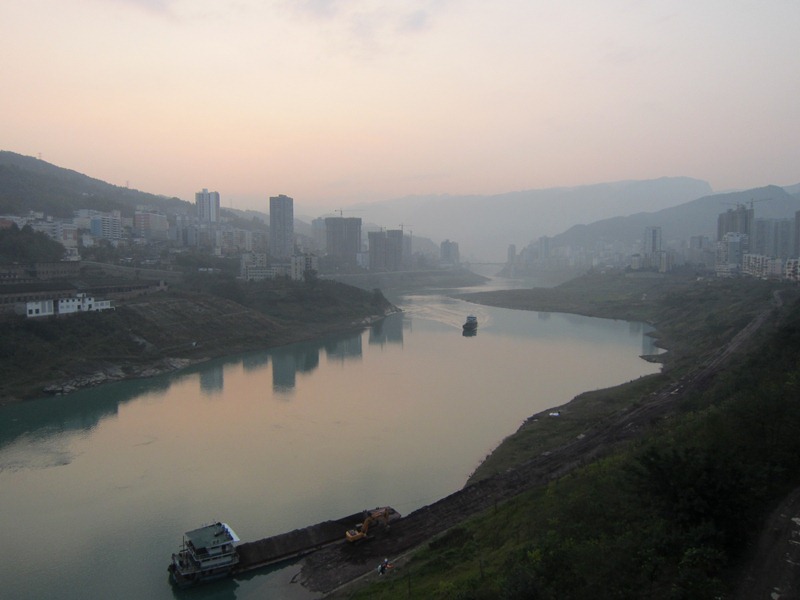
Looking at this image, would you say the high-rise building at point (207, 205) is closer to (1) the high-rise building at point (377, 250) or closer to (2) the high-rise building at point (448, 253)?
(1) the high-rise building at point (377, 250)

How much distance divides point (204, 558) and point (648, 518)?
3682 millimetres

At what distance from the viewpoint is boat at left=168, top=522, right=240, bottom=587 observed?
17.6ft

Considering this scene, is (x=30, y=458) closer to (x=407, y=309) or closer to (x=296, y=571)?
(x=296, y=571)

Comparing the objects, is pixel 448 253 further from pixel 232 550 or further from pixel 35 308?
pixel 232 550

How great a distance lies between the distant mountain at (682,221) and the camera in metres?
76.9

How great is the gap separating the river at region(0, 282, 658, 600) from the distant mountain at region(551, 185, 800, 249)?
229ft

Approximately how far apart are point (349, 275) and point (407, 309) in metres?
12.5

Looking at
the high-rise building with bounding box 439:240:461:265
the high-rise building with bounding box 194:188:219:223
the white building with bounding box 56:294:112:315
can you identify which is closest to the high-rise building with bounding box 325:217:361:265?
the high-rise building with bounding box 194:188:219:223

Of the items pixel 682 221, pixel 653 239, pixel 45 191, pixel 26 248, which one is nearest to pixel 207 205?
pixel 45 191

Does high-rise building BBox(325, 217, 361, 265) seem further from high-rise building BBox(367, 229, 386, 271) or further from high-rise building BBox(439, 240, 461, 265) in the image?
high-rise building BBox(439, 240, 461, 265)

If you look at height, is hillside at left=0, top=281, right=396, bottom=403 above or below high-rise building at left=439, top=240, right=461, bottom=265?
below

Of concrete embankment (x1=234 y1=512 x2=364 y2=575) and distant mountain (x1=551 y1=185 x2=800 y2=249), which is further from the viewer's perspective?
distant mountain (x1=551 y1=185 x2=800 y2=249)

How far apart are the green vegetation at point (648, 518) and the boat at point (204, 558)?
1.24 m

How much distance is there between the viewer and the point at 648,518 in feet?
13.2
